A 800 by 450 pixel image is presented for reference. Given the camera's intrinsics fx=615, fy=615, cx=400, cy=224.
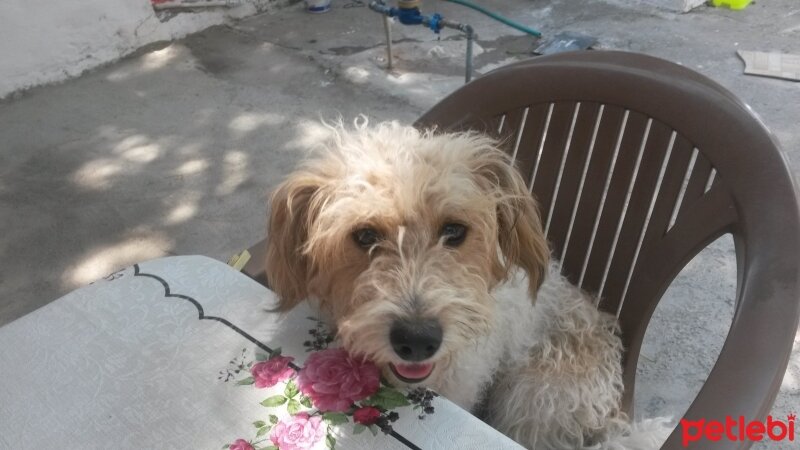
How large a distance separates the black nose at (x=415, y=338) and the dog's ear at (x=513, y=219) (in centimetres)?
38

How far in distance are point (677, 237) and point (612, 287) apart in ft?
1.03

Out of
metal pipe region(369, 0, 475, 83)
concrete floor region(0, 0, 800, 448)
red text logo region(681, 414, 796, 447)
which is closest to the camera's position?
red text logo region(681, 414, 796, 447)

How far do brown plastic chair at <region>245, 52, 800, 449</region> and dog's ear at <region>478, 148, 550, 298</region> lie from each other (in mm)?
446

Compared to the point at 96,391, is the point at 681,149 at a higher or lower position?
higher

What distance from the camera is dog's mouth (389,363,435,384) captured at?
1.33 metres

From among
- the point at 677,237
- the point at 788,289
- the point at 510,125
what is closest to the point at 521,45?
the point at 510,125

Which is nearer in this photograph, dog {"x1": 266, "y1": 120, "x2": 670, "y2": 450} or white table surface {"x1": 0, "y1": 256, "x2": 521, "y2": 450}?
white table surface {"x1": 0, "y1": 256, "x2": 521, "y2": 450}

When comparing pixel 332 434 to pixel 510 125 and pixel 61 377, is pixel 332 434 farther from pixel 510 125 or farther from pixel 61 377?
pixel 510 125

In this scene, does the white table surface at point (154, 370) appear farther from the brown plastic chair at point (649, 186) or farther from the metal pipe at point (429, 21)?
the metal pipe at point (429, 21)

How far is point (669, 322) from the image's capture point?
8.93 feet

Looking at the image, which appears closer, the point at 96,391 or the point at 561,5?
the point at 96,391

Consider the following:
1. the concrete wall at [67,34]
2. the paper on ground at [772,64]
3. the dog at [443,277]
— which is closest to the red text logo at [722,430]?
the dog at [443,277]

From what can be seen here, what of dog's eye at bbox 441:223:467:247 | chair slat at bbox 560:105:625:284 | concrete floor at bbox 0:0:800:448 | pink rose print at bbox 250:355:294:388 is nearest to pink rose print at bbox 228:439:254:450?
pink rose print at bbox 250:355:294:388

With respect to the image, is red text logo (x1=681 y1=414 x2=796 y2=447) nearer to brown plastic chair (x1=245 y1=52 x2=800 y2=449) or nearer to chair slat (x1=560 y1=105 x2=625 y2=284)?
brown plastic chair (x1=245 y1=52 x2=800 y2=449)
